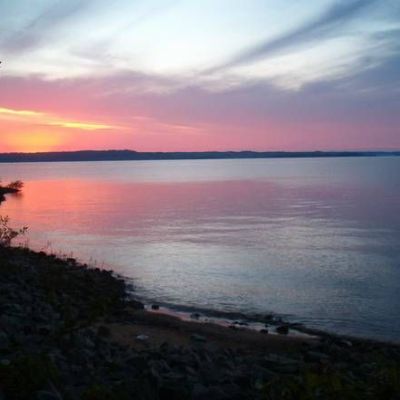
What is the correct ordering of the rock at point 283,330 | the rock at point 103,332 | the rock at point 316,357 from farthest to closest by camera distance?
the rock at point 283,330 < the rock at point 103,332 < the rock at point 316,357

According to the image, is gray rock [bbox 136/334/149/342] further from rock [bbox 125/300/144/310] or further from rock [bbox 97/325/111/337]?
rock [bbox 125/300/144/310]

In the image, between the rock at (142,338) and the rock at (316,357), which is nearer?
the rock at (316,357)

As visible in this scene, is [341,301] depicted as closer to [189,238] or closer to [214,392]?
[214,392]

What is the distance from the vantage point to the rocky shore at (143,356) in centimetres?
794

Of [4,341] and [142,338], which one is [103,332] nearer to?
[142,338]

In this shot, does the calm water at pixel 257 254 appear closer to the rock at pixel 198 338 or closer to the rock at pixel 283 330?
the rock at pixel 283 330

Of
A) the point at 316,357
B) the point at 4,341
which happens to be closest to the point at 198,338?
the point at 316,357

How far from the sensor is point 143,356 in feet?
34.3

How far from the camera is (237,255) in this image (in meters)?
31.3

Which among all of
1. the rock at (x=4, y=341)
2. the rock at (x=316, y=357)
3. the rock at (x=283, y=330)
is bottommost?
the rock at (x=283, y=330)

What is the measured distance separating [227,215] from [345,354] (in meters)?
40.4

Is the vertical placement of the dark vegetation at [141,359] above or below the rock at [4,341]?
below

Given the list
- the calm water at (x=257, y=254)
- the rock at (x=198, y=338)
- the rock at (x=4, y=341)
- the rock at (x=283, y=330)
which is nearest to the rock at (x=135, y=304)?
the calm water at (x=257, y=254)

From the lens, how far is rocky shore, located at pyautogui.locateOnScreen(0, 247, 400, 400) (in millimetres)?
7938
